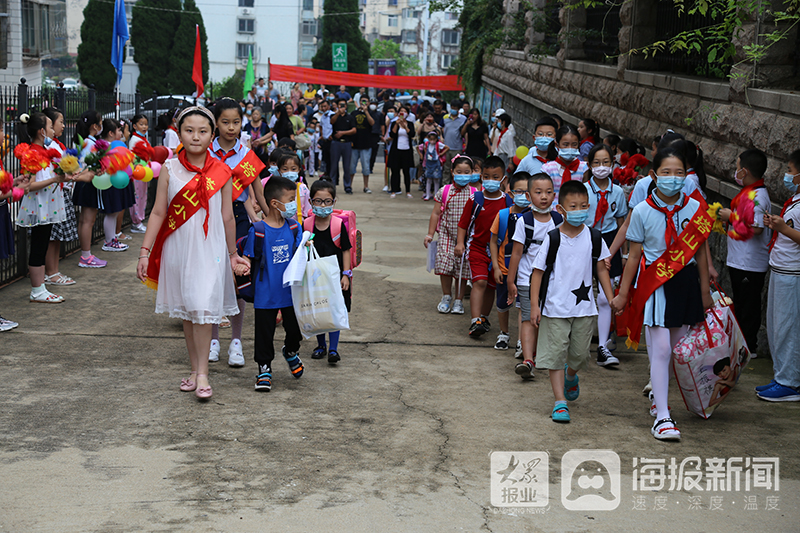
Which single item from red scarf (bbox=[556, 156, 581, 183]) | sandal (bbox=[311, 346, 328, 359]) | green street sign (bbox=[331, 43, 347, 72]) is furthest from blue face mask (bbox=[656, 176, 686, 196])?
green street sign (bbox=[331, 43, 347, 72])

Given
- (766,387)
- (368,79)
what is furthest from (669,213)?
(368,79)

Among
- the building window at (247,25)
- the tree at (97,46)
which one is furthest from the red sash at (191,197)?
the building window at (247,25)

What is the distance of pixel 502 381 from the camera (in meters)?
6.38

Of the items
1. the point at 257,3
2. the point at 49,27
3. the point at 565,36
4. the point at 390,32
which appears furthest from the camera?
the point at 390,32

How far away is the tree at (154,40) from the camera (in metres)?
53.9

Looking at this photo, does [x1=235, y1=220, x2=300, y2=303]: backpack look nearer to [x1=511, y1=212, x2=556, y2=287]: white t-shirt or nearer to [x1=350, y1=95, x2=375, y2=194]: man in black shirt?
[x1=511, y1=212, x2=556, y2=287]: white t-shirt

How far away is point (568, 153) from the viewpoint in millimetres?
7656

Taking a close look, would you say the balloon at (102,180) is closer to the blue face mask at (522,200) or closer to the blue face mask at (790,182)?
the blue face mask at (522,200)

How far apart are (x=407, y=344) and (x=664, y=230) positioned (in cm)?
275

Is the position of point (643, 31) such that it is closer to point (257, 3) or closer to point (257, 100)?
point (257, 100)

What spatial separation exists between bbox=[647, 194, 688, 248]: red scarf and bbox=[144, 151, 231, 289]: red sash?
2.84 m

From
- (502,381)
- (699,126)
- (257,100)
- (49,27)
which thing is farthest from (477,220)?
(49,27)

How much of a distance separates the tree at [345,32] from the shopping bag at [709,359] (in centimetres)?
5783

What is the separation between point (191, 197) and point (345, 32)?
194ft
